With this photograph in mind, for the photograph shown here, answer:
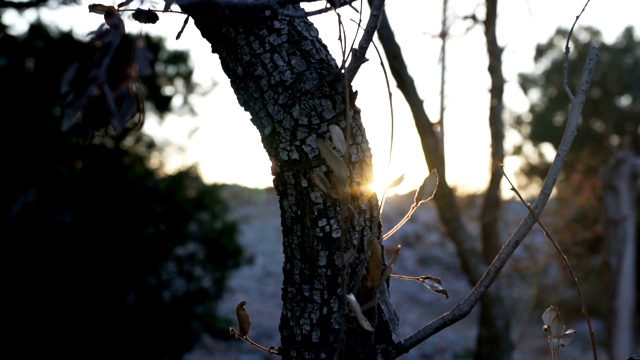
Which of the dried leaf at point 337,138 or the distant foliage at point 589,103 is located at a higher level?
the distant foliage at point 589,103

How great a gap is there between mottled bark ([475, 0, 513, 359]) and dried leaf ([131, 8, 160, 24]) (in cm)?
233

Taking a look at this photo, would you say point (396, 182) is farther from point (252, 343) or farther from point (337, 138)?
point (252, 343)

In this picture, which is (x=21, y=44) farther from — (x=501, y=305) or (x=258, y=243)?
(x=258, y=243)

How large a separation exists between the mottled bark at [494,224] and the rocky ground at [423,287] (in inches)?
143

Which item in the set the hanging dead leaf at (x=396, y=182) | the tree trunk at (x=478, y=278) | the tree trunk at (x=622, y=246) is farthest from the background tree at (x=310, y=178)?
the tree trunk at (x=622, y=246)

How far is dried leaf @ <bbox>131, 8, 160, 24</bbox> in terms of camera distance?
101 cm

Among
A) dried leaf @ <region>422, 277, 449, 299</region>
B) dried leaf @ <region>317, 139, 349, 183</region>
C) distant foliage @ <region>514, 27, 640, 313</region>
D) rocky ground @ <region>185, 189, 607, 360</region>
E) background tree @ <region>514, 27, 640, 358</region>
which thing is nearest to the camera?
dried leaf @ <region>317, 139, 349, 183</region>

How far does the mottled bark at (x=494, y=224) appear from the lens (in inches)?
126

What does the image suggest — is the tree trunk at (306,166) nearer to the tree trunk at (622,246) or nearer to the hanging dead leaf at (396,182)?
the hanging dead leaf at (396,182)

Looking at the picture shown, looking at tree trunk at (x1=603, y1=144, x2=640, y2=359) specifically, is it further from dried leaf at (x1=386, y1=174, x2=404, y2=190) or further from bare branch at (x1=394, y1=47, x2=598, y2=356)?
dried leaf at (x1=386, y1=174, x2=404, y2=190)

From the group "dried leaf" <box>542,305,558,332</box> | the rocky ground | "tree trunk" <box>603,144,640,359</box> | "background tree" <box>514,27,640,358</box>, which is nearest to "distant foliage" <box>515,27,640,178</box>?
"background tree" <box>514,27,640,358</box>

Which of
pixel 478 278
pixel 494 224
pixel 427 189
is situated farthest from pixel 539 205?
pixel 494 224

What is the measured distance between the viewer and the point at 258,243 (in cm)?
1432

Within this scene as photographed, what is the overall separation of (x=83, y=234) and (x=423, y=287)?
8.39 m
